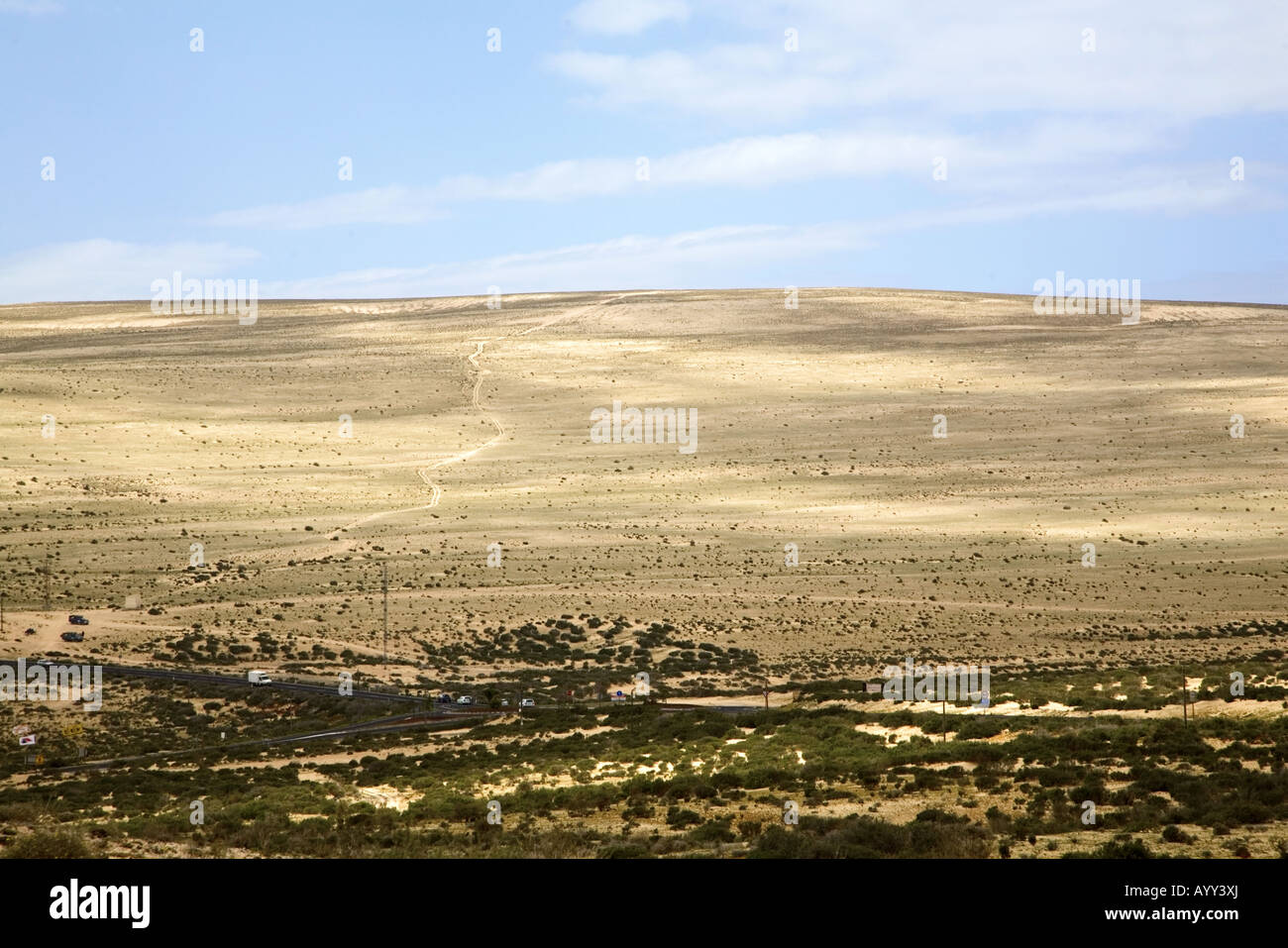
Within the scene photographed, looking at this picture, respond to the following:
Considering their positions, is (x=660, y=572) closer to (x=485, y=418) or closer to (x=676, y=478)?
(x=676, y=478)

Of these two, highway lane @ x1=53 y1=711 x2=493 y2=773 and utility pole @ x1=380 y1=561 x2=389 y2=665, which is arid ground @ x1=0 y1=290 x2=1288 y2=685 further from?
highway lane @ x1=53 y1=711 x2=493 y2=773

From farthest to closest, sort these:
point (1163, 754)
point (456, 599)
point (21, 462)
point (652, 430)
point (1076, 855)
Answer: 1. point (652, 430)
2. point (21, 462)
3. point (456, 599)
4. point (1163, 754)
5. point (1076, 855)

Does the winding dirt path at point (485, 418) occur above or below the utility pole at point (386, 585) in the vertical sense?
above

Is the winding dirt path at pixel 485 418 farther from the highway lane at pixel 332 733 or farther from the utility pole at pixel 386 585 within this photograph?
the highway lane at pixel 332 733

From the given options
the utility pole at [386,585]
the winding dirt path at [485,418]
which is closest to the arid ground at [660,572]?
the utility pole at [386,585]

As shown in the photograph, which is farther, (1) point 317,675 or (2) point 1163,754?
(1) point 317,675

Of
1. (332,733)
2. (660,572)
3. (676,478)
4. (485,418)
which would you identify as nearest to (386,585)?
(660,572)

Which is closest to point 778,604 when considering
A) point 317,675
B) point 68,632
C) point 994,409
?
point 317,675

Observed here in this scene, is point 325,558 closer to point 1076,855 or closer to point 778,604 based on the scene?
point 778,604

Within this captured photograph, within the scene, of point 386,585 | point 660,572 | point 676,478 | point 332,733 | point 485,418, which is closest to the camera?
point 332,733

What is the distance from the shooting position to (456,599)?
169 ft

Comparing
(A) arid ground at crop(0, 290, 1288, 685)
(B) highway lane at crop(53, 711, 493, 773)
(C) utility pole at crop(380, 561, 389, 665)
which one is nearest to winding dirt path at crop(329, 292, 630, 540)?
(A) arid ground at crop(0, 290, 1288, 685)

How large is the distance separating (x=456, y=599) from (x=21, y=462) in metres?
37.9
